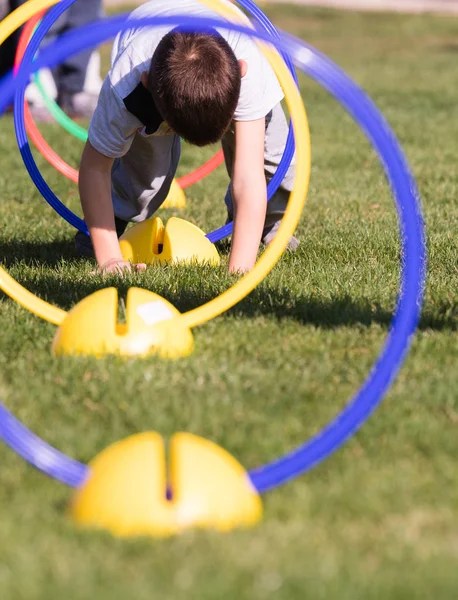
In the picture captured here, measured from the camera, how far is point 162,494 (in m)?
2.62

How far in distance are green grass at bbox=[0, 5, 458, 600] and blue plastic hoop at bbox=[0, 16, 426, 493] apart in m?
0.09

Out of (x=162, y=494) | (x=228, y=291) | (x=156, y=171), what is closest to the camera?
(x=162, y=494)

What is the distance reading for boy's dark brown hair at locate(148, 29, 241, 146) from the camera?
3820 millimetres

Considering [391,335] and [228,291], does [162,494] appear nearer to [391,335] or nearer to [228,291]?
[391,335]

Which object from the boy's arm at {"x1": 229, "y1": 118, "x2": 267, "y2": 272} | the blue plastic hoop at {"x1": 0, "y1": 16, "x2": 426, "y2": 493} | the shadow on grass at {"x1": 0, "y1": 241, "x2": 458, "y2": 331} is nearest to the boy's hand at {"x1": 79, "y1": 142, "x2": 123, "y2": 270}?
the shadow on grass at {"x1": 0, "y1": 241, "x2": 458, "y2": 331}

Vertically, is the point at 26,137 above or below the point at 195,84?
below

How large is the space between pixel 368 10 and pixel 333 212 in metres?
17.5

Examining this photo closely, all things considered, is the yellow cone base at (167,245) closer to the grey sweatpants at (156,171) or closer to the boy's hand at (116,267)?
the boy's hand at (116,267)

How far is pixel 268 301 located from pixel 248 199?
0.52m

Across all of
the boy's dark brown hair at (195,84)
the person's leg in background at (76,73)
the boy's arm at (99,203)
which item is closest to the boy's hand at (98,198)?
the boy's arm at (99,203)

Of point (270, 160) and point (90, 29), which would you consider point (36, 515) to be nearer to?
point (90, 29)

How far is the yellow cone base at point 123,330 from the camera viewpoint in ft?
12.0

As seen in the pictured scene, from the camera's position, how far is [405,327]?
2961mm

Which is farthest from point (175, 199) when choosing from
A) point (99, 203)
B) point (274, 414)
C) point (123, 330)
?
point (274, 414)
